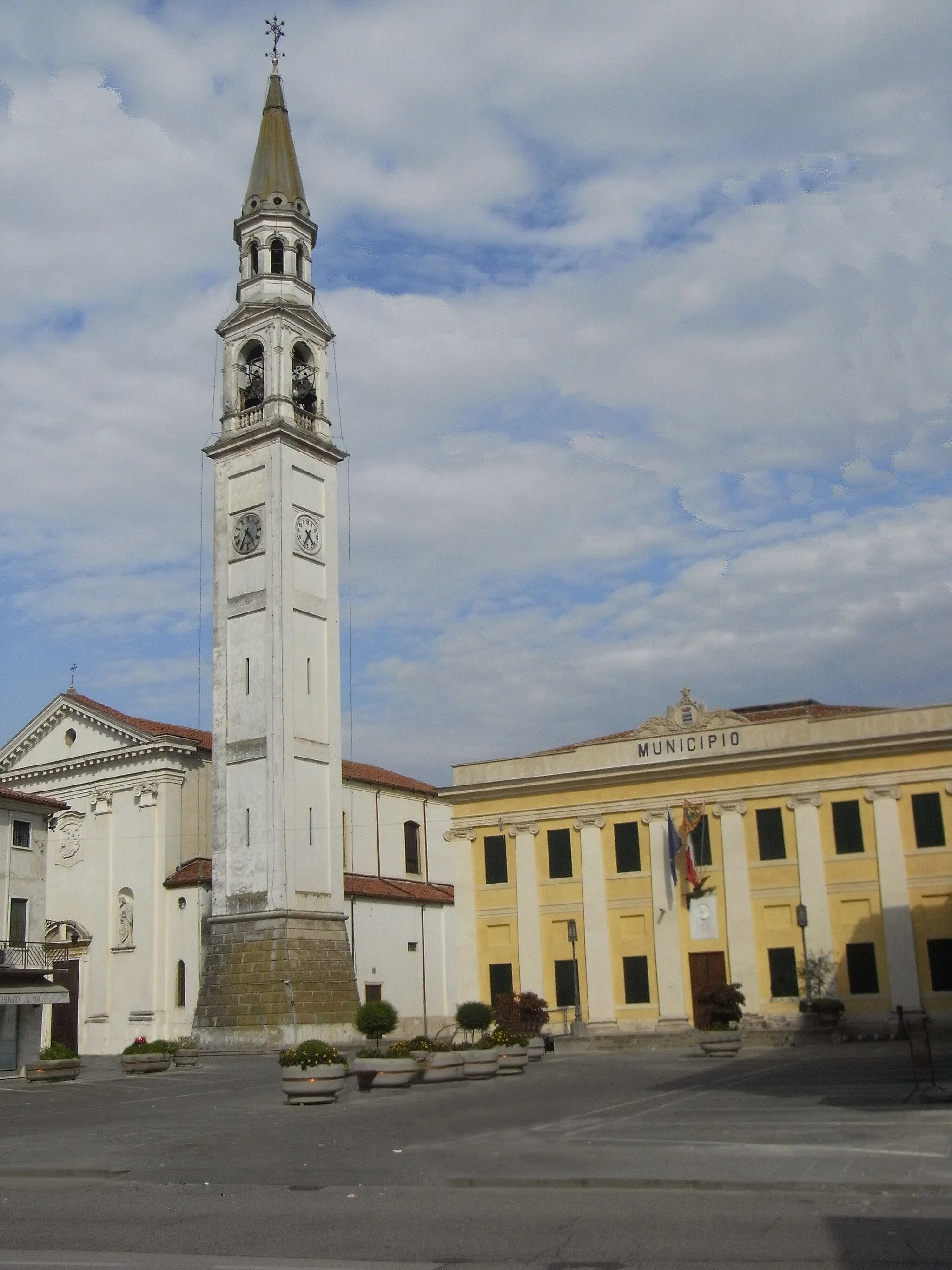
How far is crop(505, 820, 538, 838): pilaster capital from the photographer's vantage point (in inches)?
1780

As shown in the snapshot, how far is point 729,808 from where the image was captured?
42.5m

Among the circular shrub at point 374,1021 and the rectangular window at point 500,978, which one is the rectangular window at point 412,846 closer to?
the rectangular window at point 500,978

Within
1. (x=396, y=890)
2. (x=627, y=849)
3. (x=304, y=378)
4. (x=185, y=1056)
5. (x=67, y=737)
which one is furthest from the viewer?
(x=396, y=890)

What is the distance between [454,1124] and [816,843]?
25.9m

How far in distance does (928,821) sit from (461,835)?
15828mm

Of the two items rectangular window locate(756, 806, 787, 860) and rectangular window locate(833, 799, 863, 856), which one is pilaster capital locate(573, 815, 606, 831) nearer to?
rectangular window locate(756, 806, 787, 860)

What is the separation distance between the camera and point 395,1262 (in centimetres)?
1001

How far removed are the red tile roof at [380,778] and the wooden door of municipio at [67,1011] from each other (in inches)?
556

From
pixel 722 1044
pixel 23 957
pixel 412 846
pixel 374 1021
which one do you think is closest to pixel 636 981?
pixel 722 1044

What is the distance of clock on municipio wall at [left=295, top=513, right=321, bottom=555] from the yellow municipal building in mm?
11100

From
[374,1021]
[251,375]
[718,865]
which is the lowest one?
[374,1021]

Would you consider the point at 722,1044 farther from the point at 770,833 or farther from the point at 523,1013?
the point at 770,833

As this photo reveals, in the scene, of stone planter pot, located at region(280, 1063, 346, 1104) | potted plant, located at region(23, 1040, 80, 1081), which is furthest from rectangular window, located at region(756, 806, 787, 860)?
potted plant, located at region(23, 1040, 80, 1081)

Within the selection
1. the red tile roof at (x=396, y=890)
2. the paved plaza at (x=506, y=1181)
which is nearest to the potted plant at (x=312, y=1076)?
the paved plaza at (x=506, y=1181)
